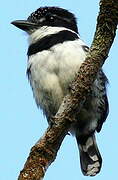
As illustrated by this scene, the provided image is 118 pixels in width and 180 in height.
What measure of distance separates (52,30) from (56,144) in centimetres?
233

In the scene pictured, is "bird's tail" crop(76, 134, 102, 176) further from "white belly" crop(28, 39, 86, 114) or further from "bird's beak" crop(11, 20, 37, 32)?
"bird's beak" crop(11, 20, 37, 32)

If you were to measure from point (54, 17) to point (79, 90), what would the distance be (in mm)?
2694

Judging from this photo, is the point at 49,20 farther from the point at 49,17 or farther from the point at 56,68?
the point at 56,68

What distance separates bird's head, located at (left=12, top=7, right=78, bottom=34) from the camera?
6.40 metres

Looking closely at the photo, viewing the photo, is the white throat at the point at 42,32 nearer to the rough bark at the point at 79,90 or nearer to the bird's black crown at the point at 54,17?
the bird's black crown at the point at 54,17

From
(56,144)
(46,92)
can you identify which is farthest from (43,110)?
(56,144)

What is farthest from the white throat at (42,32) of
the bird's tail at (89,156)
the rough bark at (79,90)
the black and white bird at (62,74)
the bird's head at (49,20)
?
the rough bark at (79,90)

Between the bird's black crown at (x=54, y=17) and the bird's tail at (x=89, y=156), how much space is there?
1410 mm

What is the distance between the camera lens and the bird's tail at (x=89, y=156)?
584 centimetres

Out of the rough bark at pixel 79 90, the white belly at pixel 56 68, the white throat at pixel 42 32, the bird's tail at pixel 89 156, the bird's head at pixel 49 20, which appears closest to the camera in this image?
the rough bark at pixel 79 90

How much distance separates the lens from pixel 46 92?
5762 mm

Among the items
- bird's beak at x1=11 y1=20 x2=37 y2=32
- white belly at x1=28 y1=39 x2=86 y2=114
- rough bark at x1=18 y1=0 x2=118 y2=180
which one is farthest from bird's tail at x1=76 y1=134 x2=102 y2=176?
rough bark at x1=18 y1=0 x2=118 y2=180

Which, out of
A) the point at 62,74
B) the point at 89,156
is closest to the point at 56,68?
the point at 62,74

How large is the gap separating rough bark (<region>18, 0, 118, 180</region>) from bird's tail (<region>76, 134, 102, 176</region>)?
1.81 meters
